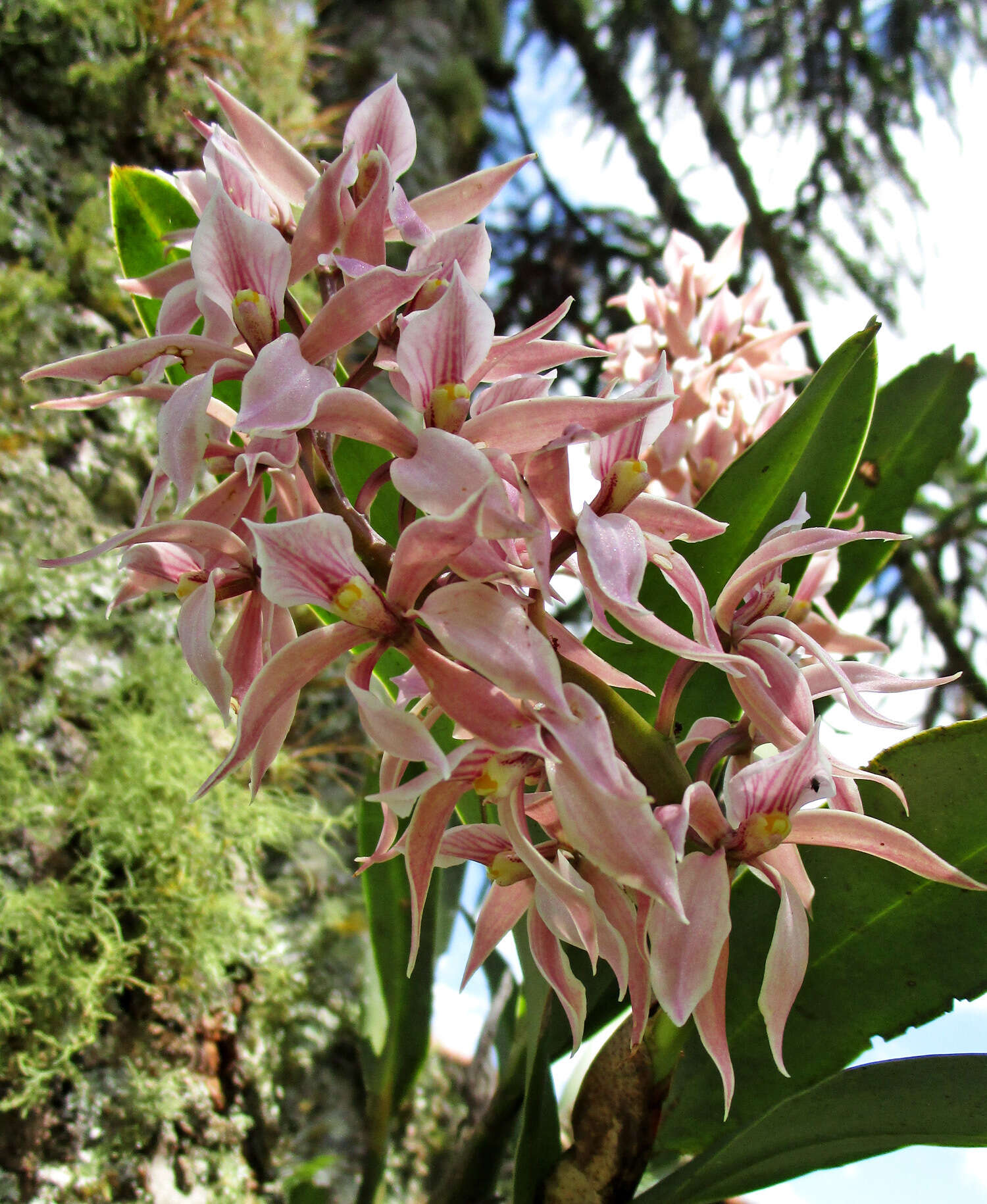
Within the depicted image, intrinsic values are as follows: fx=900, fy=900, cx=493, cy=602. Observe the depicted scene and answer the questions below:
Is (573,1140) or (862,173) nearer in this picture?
(573,1140)

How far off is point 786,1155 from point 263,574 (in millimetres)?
587

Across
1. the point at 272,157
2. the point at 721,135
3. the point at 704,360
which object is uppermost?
the point at 721,135

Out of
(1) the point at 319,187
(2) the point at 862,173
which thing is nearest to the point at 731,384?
(1) the point at 319,187

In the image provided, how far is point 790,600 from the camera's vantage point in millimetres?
625

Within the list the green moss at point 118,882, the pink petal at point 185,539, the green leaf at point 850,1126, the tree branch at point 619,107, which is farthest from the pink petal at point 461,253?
the tree branch at point 619,107

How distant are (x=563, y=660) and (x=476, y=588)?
83 millimetres

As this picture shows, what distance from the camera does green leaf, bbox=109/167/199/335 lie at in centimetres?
84

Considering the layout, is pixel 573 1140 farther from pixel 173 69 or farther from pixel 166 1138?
pixel 173 69

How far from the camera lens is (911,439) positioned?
3.42 feet

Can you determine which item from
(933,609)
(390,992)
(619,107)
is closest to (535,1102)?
(390,992)

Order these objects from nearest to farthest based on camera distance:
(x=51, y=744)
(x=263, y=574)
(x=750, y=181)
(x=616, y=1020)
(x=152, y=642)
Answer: (x=263, y=574) → (x=616, y=1020) → (x=51, y=744) → (x=152, y=642) → (x=750, y=181)

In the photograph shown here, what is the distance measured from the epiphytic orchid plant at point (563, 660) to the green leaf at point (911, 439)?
0.27 meters

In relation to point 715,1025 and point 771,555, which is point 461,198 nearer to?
point 771,555

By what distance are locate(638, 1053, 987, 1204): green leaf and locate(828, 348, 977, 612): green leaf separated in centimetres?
60
